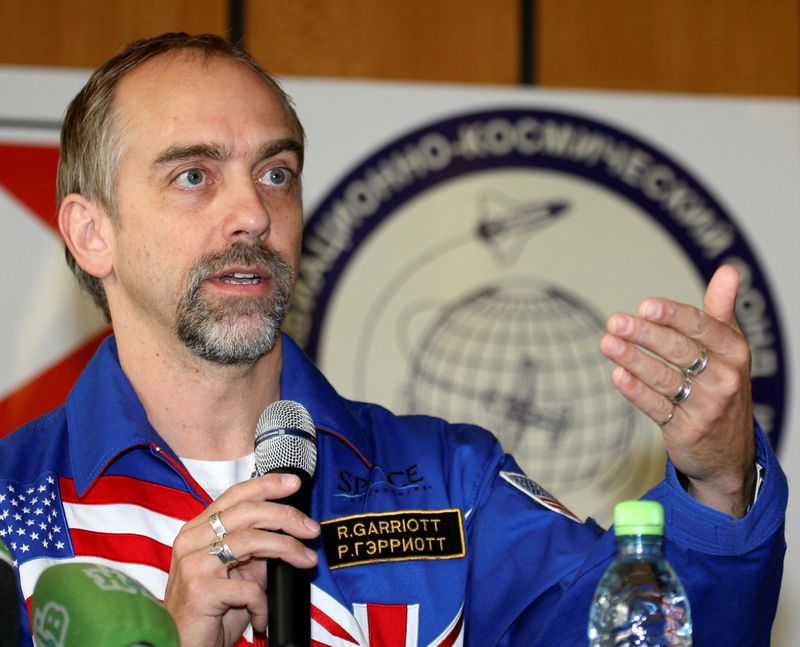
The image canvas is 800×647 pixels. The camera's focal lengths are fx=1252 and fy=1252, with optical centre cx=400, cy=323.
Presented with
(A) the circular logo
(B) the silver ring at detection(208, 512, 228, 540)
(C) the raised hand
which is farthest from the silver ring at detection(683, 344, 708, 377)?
(A) the circular logo

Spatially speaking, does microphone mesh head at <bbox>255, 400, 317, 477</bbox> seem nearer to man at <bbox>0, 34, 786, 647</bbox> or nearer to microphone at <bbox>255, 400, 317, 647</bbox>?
microphone at <bbox>255, 400, 317, 647</bbox>

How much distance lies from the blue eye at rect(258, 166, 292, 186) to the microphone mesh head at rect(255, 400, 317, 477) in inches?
21.0

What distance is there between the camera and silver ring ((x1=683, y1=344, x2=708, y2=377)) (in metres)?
1.45

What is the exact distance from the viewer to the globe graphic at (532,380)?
3148mm

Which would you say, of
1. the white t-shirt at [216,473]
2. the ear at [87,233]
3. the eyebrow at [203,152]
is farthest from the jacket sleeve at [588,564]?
the ear at [87,233]

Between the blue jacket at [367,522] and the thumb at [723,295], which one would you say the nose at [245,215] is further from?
the thumb at [723,295]

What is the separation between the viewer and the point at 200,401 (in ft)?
6.85

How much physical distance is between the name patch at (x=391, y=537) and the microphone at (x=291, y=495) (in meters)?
0.38

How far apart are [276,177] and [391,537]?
625mm

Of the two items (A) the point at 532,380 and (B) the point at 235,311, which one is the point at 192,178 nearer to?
(B) the point at 235,311

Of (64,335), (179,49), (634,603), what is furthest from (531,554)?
(64,335)

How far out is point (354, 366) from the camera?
3.13 meters

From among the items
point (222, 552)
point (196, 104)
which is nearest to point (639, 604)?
point (222, 552)

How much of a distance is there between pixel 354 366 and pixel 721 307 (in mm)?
1703
